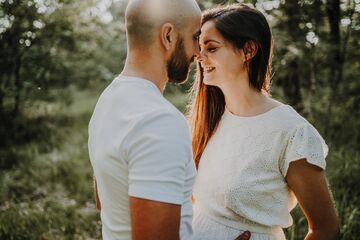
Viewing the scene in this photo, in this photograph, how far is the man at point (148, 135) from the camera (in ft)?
4.10

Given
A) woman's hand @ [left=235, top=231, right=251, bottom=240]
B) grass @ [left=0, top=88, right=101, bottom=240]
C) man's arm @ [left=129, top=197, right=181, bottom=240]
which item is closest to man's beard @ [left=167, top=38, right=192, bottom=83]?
man's arm @ [left=129, top=197, right=181, bottom=240]

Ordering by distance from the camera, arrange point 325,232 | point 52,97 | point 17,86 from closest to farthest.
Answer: point 325,232
point 17,86
point 52,97

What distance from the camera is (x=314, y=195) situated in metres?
1.88

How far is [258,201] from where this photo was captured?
1.97 m

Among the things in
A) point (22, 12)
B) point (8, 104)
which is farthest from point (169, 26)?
point (8, 104)

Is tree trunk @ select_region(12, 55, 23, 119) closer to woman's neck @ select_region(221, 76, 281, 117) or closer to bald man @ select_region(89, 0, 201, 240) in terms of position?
woman's neck @ select_region(221, 76, 281, 117)

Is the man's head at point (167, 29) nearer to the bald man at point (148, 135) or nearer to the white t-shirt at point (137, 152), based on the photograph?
the bald man at point (148, 135)

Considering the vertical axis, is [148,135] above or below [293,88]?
above

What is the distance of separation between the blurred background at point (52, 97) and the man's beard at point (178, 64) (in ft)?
8.33

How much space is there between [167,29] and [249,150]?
811 mm

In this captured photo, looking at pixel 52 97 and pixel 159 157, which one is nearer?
pixel 159 157

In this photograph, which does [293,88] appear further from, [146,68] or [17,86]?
[146,68]

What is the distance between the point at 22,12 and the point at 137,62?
3741 mm

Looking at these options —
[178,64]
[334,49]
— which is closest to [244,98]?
[178,64]
